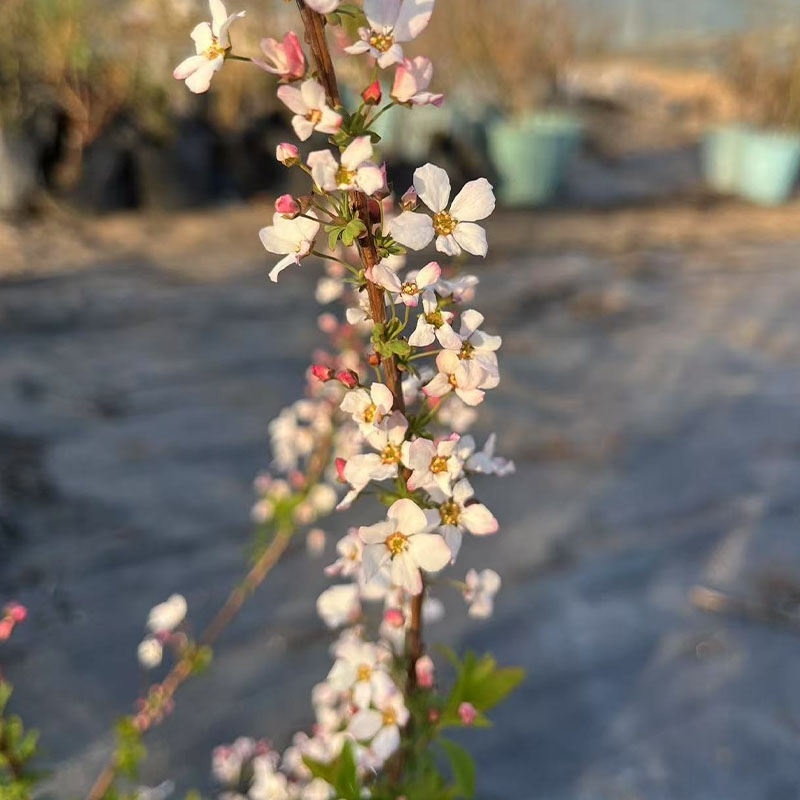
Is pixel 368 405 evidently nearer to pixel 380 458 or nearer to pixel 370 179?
pixel 380 458

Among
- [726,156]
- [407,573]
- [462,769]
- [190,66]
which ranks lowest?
[726,156]

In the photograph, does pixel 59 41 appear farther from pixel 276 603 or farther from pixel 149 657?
pixel 149 657

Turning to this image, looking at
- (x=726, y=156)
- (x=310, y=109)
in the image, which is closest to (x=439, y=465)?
(x=310, y=109)

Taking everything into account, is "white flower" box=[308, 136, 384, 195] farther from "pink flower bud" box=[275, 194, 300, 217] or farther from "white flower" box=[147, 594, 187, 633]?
"white flower" box=[147, 594, 187, 633]

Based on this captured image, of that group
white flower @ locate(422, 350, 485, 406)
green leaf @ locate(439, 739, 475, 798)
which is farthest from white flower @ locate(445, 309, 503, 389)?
green leaf @ locate(439, 739, 475, 798)

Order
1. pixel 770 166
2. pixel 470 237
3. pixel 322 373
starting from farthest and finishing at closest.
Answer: pixel 770 166
pixel 322 373
pixel 470 237

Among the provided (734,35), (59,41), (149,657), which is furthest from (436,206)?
(734,35)

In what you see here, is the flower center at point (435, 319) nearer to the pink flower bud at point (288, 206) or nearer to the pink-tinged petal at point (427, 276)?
the pink-tinged petal at point (427, 276)

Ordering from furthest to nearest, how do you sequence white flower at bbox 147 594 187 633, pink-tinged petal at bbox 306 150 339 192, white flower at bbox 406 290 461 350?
1. white flower at bbox 147 594 187 633
2. white flower at bbox 406 290 461 350
3. pink-tinged petal at bbox 306 150 339 192
